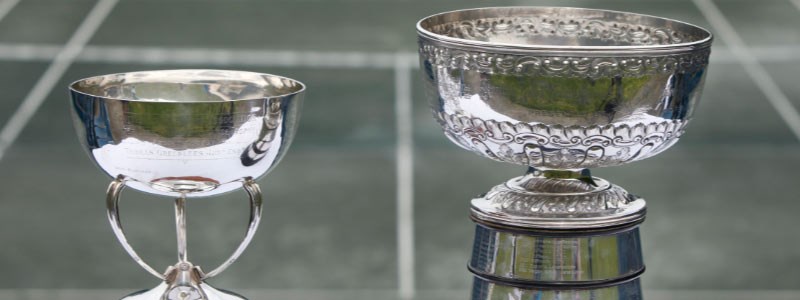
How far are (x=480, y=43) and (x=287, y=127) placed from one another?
195 millimetres

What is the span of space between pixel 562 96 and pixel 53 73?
7.87 ft

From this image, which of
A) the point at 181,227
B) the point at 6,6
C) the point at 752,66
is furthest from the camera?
the point at 6,6

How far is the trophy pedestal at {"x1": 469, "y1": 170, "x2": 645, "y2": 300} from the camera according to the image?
1296 mm

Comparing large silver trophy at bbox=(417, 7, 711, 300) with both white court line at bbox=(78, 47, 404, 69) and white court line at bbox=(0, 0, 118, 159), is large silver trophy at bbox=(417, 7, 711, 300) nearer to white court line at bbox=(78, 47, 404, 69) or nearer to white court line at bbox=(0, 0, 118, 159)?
white court line at bbox=(0, 0, 118, 159)

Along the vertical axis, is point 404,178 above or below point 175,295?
below

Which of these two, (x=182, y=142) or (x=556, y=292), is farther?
(x=556, y=292)

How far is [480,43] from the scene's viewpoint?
3.96 ft

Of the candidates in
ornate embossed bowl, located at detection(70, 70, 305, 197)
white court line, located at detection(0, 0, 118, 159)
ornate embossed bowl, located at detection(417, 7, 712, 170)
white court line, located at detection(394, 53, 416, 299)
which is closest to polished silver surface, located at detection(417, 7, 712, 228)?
ornate embossed bowl, located at detection(417, 7, 712, 170)

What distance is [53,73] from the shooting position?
11.0ft

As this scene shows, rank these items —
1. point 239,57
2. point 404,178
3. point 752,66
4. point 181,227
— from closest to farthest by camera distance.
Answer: point 181,227 < point 404,178 < point 239,57 < point 752,66

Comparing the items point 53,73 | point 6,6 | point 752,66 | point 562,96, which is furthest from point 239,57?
point 562,96

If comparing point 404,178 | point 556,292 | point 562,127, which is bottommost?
point 404,178

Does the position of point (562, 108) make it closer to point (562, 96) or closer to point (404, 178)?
point (562, 96)

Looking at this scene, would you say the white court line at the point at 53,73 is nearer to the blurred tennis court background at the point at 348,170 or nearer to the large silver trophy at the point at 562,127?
the blurred tennis court background at the point at 348,170
